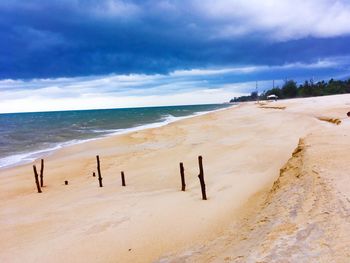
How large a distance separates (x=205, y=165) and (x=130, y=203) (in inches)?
263

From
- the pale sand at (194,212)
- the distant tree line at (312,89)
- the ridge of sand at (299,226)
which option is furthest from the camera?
the distant tree line at (312,89)

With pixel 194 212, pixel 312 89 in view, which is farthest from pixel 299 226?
pixel 312 89

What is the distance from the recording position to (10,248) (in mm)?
9344

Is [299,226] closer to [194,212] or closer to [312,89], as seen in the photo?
[194,212]

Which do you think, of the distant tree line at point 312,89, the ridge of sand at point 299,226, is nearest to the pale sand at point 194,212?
the ridge of sand at point 299,226

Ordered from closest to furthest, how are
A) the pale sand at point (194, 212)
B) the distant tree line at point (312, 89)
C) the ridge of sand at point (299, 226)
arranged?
the ridge of sand at point (299, 226) → the pale sand at point (194, 212) → the distant tree line at point (312, 89)

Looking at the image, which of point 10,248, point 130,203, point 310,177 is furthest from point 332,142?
point 10,248

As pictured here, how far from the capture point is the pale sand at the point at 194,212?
5777mm

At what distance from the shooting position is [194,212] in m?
10.6

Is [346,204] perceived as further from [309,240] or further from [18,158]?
[18,158]

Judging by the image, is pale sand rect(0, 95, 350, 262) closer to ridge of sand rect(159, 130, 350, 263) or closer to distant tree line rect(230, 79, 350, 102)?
ridge of sand rect(159, 130, 350, 263)

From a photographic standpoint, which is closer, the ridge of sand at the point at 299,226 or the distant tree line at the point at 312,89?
the ridge of sand at the point at 299,226

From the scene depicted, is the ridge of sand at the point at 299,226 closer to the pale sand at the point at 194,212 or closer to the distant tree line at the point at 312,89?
the pale sand at the point at 194,212

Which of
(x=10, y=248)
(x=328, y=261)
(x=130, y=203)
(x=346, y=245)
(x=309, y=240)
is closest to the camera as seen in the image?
(x=328, y=261)
